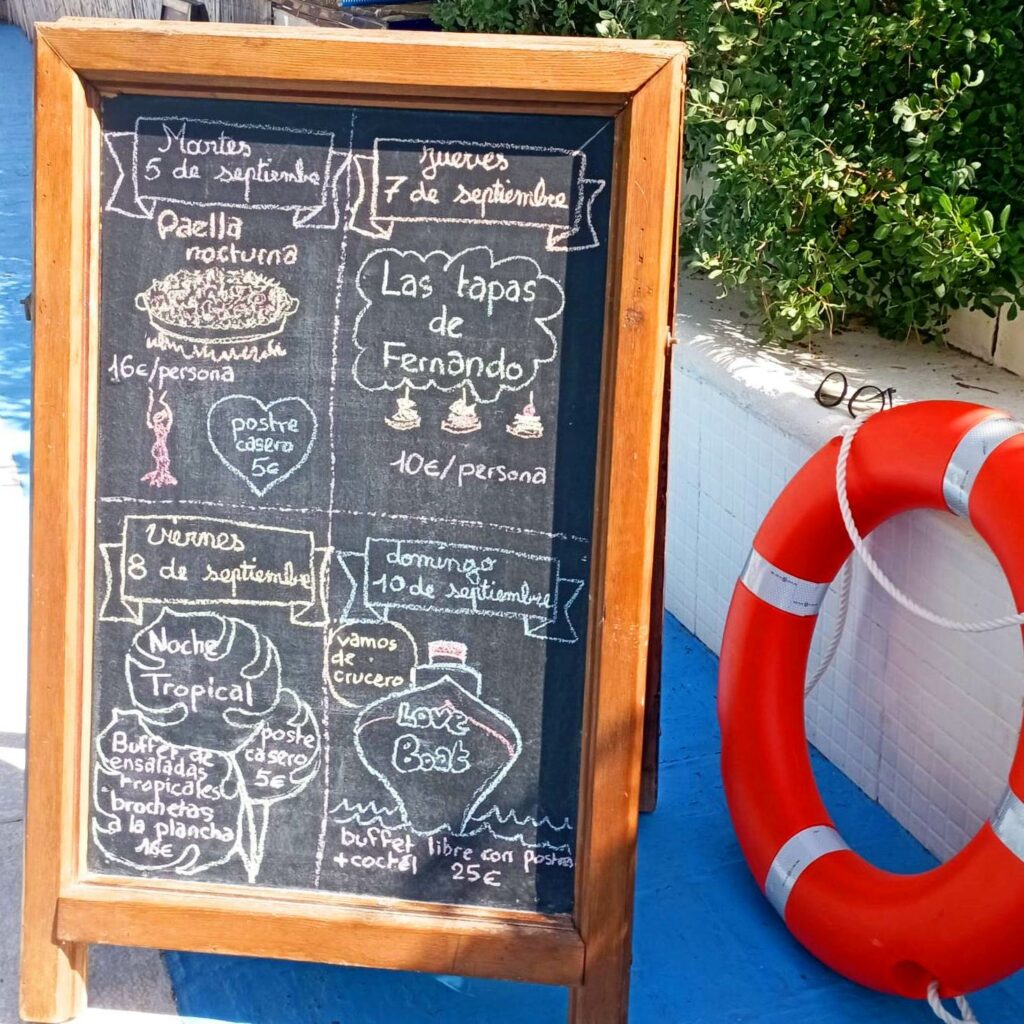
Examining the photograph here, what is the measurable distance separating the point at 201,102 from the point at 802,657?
172 centimetres

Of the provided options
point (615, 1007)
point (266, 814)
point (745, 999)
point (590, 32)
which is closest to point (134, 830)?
point (266, 814)

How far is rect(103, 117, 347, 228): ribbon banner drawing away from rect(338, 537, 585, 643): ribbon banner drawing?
58 cm

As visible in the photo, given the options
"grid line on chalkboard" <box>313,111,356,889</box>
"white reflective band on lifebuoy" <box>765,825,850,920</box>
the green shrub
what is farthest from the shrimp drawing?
the green shrub

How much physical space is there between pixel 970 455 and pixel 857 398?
2.83 ft

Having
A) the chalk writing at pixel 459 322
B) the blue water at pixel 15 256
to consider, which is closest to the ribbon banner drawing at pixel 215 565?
the chalk writing at pixel 459 322

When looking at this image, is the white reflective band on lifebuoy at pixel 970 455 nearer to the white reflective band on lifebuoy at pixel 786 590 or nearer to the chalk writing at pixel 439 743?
the white reflective band on lifebuoy at pixel 786 590

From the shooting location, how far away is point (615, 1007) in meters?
2.39

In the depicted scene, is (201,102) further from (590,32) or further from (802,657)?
(590,32)

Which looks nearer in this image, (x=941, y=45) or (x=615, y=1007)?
(x=615, y=1007)

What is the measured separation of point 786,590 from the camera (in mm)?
2951

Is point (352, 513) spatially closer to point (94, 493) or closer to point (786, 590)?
point (94, 493)

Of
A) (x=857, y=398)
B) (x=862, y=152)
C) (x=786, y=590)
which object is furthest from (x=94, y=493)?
(x=862, y=152)

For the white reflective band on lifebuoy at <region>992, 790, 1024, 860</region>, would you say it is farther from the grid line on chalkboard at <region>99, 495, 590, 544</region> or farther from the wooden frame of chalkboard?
the grid line on chalkboard at <region>99, 495, 590, 544</region>

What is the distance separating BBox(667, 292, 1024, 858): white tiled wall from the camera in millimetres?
2857
